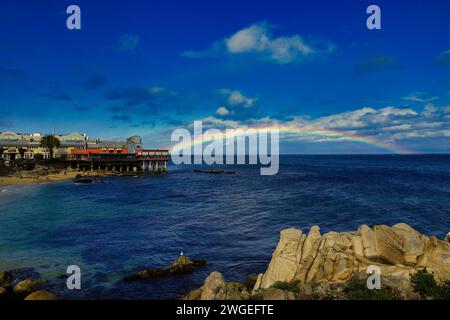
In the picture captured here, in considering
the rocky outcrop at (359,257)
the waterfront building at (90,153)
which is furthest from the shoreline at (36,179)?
the rocky outcrop at (359,257)

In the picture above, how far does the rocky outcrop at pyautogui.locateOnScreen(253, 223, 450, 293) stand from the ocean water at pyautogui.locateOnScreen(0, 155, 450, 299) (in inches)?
226

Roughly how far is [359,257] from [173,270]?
45.3ft

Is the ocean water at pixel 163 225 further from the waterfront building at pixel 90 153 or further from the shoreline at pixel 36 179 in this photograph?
the waterfront building at pixel 90 153

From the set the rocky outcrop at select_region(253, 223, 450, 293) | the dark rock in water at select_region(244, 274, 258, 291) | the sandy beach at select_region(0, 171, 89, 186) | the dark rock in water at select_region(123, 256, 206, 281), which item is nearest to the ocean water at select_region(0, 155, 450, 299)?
the dark rock in water at select_region(123, 256, 206, 281)

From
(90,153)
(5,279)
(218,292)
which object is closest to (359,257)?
(218,292)

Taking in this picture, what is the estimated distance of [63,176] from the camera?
3824 inches

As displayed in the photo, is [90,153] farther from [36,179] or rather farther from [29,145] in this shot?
[29,145]

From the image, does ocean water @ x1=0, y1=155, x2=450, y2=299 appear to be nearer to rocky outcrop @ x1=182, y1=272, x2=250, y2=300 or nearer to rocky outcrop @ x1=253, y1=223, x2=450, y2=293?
rocky outcrop @ x1=182, y1=272, x2=250, y2=300

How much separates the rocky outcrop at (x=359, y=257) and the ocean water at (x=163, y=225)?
226 inches

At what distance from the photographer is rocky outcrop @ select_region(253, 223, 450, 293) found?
19.0 m

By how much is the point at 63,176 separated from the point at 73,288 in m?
82.3

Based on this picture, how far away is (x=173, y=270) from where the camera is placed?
86.1ft
